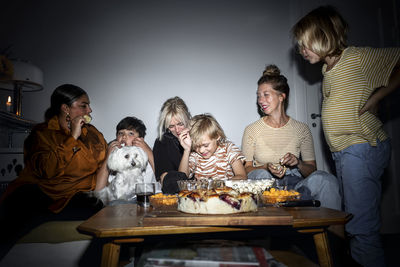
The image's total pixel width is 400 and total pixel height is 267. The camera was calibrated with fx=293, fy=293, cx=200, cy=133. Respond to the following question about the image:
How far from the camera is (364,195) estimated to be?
1.74 metres

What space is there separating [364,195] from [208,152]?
43.2 inches

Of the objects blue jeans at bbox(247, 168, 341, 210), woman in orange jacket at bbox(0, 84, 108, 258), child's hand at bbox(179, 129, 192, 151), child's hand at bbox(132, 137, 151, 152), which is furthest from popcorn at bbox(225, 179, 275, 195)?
child's hand at bbox(132, 137, 151, 152)

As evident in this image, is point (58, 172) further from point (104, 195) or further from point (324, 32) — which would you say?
point (324, 32)

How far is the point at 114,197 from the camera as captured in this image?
227 cm

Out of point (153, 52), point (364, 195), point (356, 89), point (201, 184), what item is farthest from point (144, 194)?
point (153, 52)

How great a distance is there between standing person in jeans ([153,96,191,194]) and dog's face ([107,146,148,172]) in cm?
22

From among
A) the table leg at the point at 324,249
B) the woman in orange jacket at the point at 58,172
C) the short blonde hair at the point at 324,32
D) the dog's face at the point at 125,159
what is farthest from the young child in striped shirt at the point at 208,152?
the table leg at the point at 324,249

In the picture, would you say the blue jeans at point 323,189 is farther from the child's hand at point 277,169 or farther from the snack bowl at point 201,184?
the snack bowl at point 201,184

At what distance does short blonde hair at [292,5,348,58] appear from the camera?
1825 mm

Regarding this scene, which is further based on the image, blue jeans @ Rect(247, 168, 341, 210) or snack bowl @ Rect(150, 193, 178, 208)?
blue jeans @ Rect(247, 168, 341, 210)

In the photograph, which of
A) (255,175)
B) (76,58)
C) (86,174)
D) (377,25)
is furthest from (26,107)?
(377,25)

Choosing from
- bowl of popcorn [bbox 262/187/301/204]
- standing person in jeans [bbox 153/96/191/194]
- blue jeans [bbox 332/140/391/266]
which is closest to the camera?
bowl of popcorn [bbox 262/187/301/204]

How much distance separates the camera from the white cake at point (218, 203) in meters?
1.12

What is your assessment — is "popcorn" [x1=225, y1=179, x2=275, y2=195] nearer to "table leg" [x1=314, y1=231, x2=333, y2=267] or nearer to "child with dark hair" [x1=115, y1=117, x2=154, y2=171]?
"table leg" [x1=314, y1=231, x2=333, y2=267]
